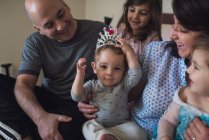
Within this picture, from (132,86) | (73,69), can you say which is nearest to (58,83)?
(73,69)

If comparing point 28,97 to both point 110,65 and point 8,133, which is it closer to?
point 8,133

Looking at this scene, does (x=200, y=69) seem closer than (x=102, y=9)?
Yes

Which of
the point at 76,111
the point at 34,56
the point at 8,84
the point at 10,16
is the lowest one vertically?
the point at 76,111

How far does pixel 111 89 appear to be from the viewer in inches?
54.0

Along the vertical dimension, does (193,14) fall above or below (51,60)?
above

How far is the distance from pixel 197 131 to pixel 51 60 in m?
0.93

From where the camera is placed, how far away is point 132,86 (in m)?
1.36

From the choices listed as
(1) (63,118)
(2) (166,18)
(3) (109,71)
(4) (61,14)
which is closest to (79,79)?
(3) (109,71)

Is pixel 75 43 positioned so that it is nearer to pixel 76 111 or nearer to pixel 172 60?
pixel 76 111

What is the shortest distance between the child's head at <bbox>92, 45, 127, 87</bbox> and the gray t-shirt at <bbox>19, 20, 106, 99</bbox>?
1.08 ft

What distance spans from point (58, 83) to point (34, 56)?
21 centimetres

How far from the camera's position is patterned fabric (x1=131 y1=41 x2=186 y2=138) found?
127cm

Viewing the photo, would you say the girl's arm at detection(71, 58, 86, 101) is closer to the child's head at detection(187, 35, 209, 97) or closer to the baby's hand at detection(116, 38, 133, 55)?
the baby's hand at detection(116, 38, 133, 55)

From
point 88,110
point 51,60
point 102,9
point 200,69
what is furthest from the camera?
point 102,9
